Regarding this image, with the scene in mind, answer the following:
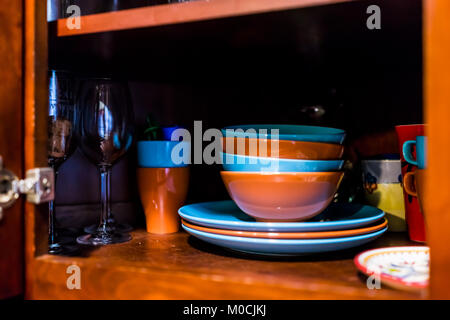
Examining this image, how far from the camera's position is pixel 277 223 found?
529mm

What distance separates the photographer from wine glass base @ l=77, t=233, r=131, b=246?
68cm

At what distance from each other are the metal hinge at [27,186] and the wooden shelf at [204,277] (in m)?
0.08

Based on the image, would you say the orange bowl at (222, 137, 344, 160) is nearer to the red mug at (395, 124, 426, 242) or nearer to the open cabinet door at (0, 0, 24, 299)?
the red mug at (395, 124, 426, 242)

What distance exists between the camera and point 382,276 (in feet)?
1.38

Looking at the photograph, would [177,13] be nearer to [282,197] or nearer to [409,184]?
[282,197]

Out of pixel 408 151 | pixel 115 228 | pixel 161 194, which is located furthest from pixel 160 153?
pixel 408 151

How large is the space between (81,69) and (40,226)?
44 cm

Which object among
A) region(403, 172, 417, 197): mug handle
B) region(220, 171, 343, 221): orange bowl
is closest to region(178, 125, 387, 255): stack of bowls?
region(220, 171, 343, 221): orange bowl

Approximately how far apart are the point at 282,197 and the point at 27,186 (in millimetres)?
337

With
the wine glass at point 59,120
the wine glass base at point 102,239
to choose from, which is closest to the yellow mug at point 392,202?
the wine glass base at point 102,239

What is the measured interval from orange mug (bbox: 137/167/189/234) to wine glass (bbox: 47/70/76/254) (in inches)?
5.8

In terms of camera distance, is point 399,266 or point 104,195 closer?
point 399,266
